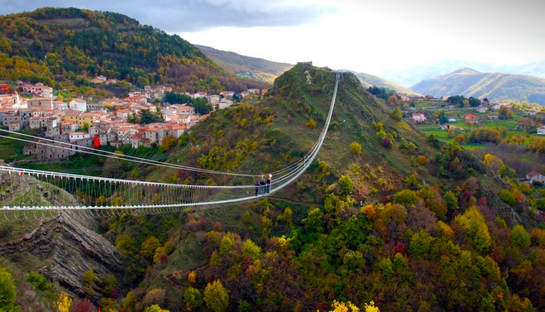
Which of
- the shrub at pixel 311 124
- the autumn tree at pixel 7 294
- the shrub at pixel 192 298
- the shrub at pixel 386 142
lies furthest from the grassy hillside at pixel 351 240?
the autumn tree at pixel 7 294

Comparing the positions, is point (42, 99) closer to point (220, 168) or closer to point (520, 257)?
point (220, 168)

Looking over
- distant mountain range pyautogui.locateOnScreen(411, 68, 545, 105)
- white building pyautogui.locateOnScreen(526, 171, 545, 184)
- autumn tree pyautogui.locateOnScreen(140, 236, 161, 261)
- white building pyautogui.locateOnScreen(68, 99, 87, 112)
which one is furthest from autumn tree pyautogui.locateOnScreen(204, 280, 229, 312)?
distant mountain range pyautogui.locateOnScreen(411, 68, 545, 105)

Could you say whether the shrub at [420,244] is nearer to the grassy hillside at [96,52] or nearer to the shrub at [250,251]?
the shrub at [250,251]

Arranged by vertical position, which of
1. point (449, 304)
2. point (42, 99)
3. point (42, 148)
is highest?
point (42, 99)

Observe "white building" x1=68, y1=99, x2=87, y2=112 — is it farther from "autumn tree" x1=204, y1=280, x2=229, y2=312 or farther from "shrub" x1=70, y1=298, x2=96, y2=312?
"autumn tree" x1=204, y1=280, x2=229, y2=312

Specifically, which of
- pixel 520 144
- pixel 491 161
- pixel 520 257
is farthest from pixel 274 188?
pixel 520 144

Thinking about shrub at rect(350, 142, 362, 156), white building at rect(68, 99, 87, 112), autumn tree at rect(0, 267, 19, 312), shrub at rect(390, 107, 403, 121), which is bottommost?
autumn tree at rect(0, 267, 19, 312)
